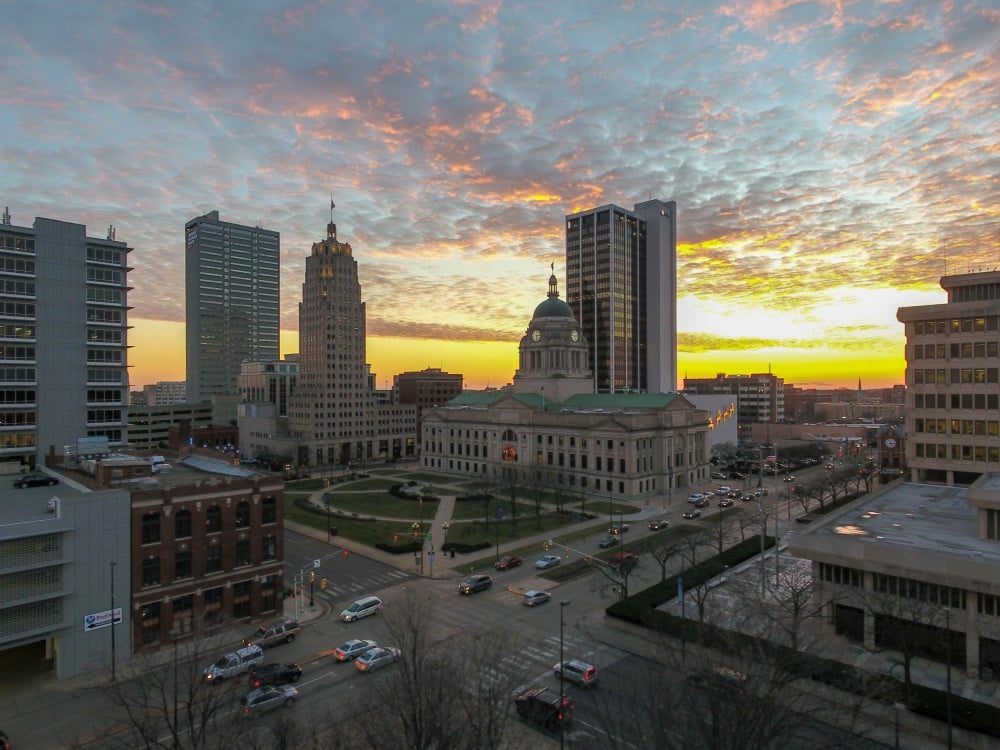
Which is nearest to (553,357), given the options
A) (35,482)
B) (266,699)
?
(35,482)

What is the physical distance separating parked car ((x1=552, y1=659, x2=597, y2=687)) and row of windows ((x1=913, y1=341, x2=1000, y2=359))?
6236cm

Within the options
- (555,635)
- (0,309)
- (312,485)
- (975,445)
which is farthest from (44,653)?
(975,445)

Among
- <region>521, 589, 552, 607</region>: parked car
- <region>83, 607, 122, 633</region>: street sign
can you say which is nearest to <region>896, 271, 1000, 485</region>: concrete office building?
<region>521, 589, 552, 607</region>: parked car

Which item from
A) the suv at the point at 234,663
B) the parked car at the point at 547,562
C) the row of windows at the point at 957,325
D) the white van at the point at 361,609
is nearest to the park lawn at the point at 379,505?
the parked car at the point at 547,562

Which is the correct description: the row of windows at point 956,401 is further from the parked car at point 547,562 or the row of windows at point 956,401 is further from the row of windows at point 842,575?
the parked car at point 547,562

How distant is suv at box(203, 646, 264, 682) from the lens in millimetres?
36000

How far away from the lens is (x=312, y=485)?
111312mm

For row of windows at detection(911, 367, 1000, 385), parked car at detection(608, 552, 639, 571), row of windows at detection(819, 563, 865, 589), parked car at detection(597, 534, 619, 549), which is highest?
row of windows at detection(911, 367, 1000, 385)

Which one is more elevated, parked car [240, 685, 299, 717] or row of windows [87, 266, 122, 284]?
row of windows [87, 266, 122, 284]

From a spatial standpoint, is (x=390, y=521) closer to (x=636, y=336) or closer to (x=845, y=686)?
(x=845, y=686)

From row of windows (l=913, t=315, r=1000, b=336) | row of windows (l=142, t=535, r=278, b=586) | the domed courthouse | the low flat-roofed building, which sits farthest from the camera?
the domed courthouse

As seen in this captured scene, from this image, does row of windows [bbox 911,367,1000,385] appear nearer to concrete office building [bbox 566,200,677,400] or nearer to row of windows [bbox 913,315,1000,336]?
row of windows [bbox 913,315,1000,336]

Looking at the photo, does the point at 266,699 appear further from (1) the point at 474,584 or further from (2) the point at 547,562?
(2) the point at 547,562

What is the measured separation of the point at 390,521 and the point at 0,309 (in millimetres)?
50406
